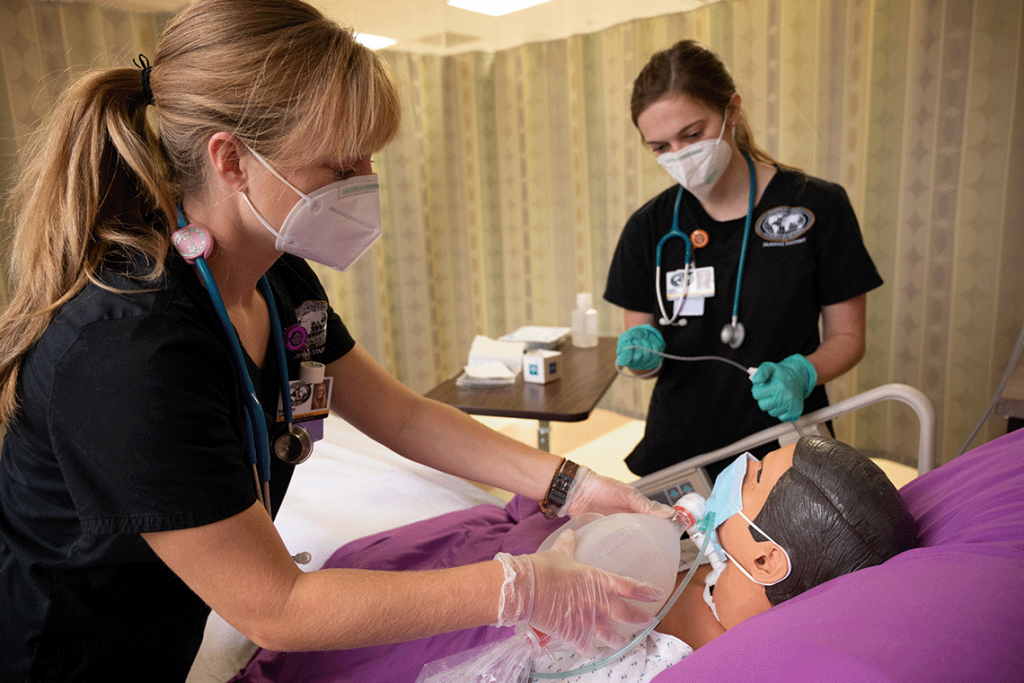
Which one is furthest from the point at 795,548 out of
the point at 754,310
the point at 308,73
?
the point at 308,73

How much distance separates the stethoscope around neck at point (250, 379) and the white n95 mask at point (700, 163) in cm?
110

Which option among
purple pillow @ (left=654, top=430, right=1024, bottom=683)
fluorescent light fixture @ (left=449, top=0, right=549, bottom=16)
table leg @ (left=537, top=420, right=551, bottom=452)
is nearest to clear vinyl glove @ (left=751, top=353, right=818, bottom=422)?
purple pillow @ (left=654, top=430, right=1024, bottom=683)

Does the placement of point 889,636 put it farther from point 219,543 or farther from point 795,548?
point 219,543

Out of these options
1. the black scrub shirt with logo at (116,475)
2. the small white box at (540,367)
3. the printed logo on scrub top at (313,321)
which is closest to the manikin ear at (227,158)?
the black scrub shirt with logo at (116,475)

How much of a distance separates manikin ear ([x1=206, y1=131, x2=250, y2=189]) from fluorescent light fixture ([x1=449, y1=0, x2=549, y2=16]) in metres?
3.22

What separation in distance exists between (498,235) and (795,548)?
3750 mm

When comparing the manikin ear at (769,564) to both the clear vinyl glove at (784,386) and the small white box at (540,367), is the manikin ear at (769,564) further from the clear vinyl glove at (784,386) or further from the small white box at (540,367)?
the small white box at (540,367)

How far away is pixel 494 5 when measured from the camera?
3.81 m

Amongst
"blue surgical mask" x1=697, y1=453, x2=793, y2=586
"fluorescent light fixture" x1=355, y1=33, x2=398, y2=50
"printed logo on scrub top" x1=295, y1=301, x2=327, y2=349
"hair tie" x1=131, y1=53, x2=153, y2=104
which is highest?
"fluorescent light fixture" x1=355, y1=33, x2=398, y2=50

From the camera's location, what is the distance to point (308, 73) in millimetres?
917

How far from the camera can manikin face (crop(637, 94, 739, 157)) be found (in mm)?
1749

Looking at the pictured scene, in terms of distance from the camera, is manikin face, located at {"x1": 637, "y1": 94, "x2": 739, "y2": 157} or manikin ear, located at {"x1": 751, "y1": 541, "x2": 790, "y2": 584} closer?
manikin ear, located at {"x1": 751, "y1": 541, "x2": 790, "y2": 584}

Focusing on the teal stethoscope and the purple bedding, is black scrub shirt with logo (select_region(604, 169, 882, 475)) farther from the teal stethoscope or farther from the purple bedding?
the purple bedding

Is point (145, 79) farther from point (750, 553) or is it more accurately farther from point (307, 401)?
point (750, 553)
